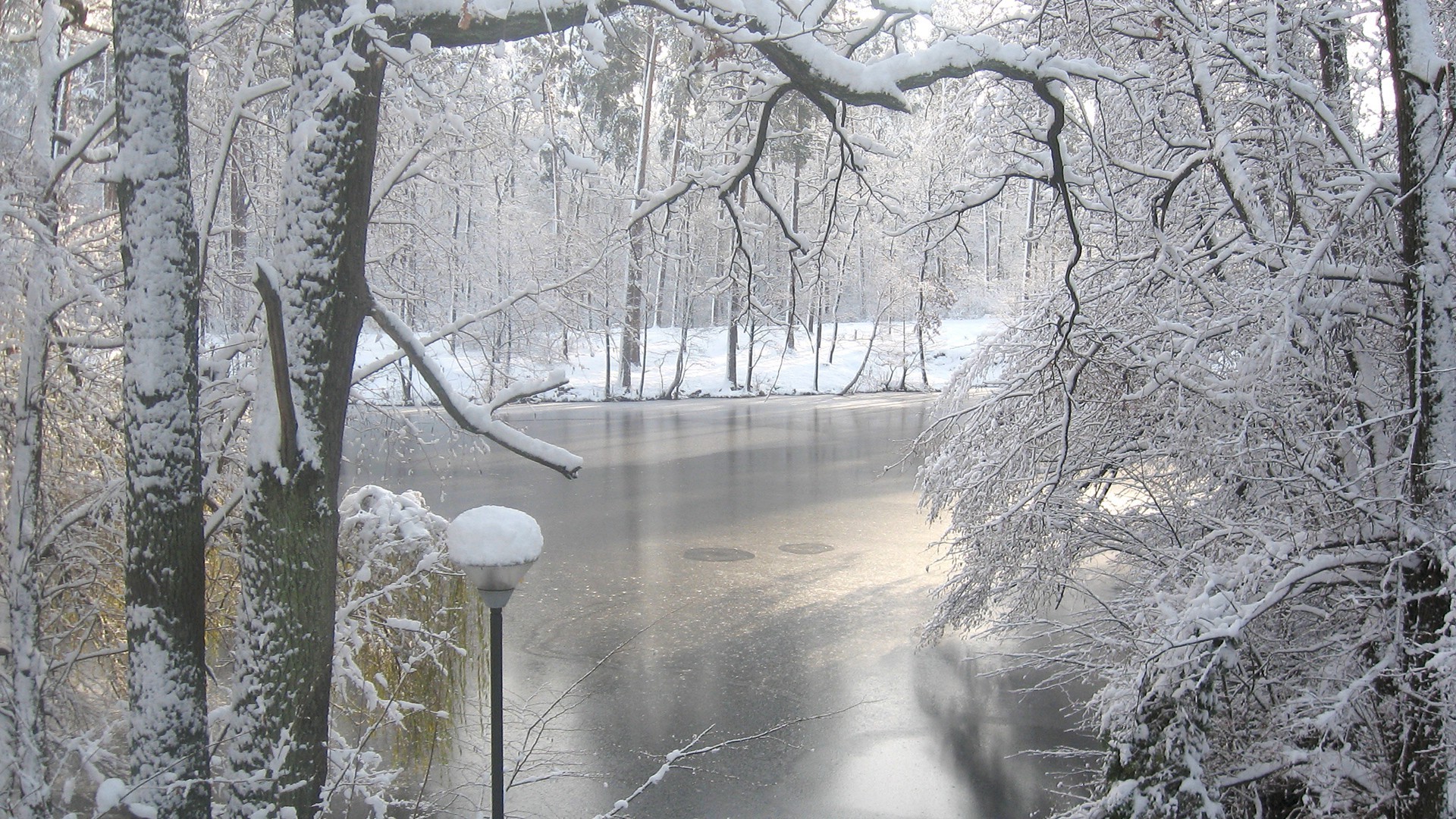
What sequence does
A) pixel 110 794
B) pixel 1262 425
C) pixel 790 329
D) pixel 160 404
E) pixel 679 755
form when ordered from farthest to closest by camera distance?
pixel 790 329, pixel 1262 425, pixel 160 404, pixel 679 755, pixel 110 794

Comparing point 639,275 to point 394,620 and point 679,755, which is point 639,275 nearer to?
point 394,620

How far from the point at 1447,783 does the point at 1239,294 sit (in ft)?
9.00

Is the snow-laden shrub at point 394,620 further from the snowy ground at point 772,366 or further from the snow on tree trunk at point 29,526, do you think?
the snowy ground at point 772,366

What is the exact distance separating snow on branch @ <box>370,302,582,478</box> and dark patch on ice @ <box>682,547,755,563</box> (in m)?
10.1

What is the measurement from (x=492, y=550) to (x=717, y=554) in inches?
394

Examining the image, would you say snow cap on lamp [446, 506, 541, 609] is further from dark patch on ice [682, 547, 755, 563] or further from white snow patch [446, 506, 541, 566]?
dark patch on ice [682, 547, 755, 563]

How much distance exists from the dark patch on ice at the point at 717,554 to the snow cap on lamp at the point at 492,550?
952cm

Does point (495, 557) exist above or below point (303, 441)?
below

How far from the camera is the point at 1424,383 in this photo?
5293mm

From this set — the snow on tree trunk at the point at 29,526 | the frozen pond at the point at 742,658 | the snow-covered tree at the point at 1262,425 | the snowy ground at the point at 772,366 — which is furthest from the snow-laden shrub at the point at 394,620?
the snowy ground at the point at 772,366

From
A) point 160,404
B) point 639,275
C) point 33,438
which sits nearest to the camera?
point 160,404

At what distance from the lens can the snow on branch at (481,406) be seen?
183 inches

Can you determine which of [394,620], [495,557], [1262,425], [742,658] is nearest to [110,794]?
[495,557]

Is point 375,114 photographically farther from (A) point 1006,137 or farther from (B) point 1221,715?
(A) point 1006,137
